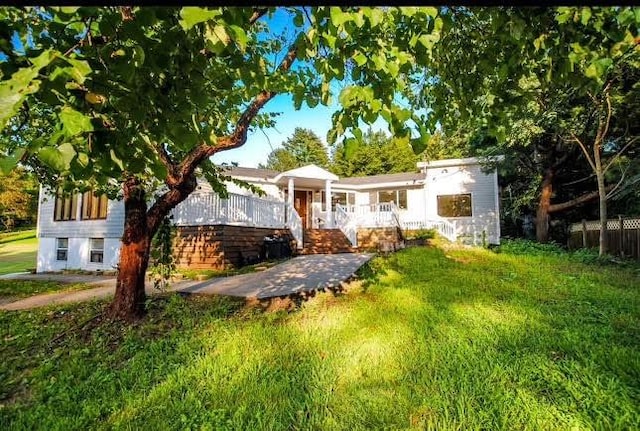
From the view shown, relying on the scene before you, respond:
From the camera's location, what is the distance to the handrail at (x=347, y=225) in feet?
50.6

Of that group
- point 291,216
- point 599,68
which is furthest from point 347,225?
point 599,68

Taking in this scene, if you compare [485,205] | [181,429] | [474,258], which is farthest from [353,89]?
[485,205]

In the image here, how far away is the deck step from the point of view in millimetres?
13785

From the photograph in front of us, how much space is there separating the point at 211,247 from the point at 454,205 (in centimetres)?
1355

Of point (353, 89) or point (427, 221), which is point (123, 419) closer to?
point (353, 89)

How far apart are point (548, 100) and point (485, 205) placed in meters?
6.72

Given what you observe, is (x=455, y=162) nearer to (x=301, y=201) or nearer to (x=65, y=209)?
(x=301, y=201)

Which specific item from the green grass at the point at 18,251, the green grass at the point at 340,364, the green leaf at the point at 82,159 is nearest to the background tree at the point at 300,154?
the green grass at the point at 18,251

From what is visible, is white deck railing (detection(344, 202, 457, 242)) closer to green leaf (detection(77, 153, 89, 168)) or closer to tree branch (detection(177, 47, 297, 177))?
tree branch (detection(177, 47, 297, 177))

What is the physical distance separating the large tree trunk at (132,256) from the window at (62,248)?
12297mm

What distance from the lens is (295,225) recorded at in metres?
14.1

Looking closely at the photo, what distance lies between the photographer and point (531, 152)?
15789mm

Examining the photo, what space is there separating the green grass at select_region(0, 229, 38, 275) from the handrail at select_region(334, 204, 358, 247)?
1573 cm

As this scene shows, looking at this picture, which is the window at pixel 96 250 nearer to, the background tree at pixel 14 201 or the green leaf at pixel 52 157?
the green leaf at pixel 52 157
